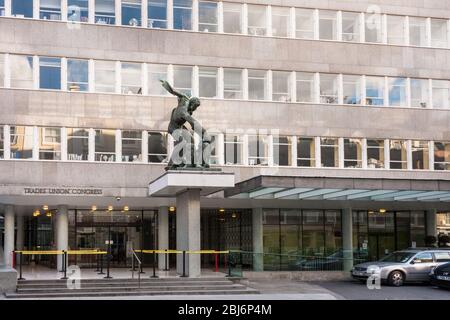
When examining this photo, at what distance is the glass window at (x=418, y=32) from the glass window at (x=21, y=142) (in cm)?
1849

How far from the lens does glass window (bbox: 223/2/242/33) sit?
31797 millimetres

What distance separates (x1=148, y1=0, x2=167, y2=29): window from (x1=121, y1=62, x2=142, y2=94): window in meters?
Answer: 2.03

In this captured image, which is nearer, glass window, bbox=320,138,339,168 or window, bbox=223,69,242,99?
window, bbox=223,69,242,99

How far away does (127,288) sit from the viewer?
859 inches

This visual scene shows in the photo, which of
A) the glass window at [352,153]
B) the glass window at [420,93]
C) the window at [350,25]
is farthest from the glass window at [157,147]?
the glass window at [420,93]

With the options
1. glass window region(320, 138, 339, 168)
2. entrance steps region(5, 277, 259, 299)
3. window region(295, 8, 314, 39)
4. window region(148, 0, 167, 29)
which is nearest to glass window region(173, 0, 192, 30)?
window region(148, 0, 167, 29)

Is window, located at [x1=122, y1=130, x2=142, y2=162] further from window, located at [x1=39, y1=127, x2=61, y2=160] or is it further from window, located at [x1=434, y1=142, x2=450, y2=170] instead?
window, located at [x1=434, y1=142, x2=450, y2=170]

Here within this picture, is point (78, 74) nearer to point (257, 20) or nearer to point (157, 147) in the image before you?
point (157, 147)

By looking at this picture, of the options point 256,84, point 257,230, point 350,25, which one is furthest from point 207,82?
point 350,25

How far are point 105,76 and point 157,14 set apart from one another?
367 centimetres

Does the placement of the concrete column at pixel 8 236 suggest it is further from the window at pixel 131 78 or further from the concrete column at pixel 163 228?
the window at pixel 131 78

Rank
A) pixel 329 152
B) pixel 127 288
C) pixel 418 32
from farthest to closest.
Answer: pixel 418 32 < pixel 329 152 < pixel 127 288
